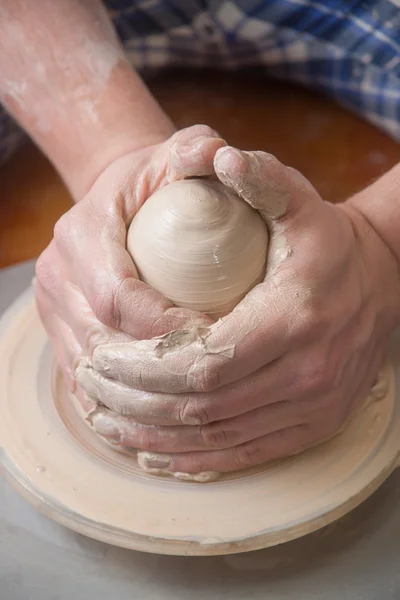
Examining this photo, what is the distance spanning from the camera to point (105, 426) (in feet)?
3.26

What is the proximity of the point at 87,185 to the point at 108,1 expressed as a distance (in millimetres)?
846

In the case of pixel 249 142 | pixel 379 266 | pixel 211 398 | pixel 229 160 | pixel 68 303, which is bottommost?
pixel 249 142

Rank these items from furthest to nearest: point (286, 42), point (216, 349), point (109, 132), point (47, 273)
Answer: point (286, 42)
point (109, 132)
point (47, 273)
point (216, 349)

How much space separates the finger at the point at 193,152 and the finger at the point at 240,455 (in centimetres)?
40

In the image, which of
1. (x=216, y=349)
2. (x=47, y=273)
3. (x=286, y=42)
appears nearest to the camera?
(x=216, y=349)

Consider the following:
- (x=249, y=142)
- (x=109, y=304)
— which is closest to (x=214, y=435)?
(x=109, y=304)

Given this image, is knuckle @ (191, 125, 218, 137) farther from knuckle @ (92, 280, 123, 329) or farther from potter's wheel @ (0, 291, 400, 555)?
potter's wheel @ (0, 291, 400, 555)

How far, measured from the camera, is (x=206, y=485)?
3.28ft

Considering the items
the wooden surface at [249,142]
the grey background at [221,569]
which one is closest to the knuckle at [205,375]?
the grey background at [221,569]

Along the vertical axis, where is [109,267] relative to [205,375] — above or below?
above

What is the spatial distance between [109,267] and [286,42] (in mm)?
1199

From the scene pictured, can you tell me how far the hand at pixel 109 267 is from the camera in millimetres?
911

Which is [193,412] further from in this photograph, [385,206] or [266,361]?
[385,206]

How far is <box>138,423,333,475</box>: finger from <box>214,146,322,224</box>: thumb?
0.32 meters
